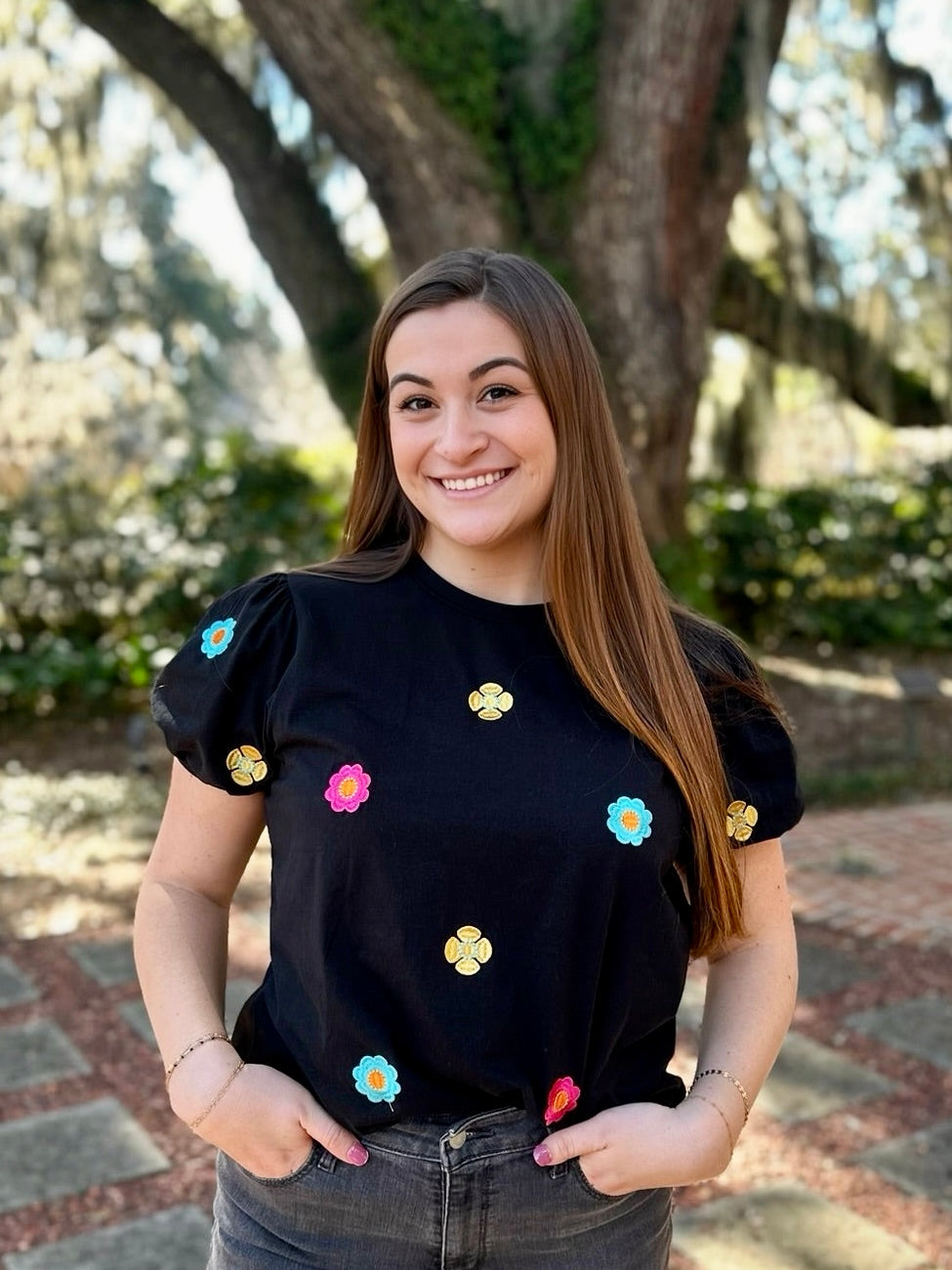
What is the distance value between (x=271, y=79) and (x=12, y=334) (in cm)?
782

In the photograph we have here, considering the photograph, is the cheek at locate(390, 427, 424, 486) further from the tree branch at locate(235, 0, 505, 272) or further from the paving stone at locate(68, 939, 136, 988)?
the tree branch at locate(235, 0, 505, 272)

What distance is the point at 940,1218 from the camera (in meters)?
2.97

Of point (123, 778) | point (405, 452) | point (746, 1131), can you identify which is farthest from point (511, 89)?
point (405, 452)

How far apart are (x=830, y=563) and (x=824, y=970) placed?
22.0ft

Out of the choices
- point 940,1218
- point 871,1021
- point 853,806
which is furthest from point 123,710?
point 940,1218

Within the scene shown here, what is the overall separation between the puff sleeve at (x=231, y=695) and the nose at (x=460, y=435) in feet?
0.78

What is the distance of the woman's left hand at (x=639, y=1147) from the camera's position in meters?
1.40

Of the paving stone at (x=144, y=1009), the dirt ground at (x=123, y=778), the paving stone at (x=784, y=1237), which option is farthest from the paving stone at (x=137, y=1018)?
the paving stone at (x=784, y=1237)

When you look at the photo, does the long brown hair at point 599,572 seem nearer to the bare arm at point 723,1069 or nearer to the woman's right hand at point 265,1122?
the bare arm at point 723,1069

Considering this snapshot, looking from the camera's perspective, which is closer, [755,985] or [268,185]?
[755,985]

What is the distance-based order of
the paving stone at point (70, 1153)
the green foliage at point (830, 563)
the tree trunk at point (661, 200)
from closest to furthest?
the paving stone at point (70, 1153), the tree trunk at point (661, 200), the green foliage at point (830, 563)

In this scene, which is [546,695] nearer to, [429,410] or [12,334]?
[429,410]

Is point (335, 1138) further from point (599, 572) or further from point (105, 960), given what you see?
point (105, 960)

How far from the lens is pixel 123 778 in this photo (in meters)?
7.03
